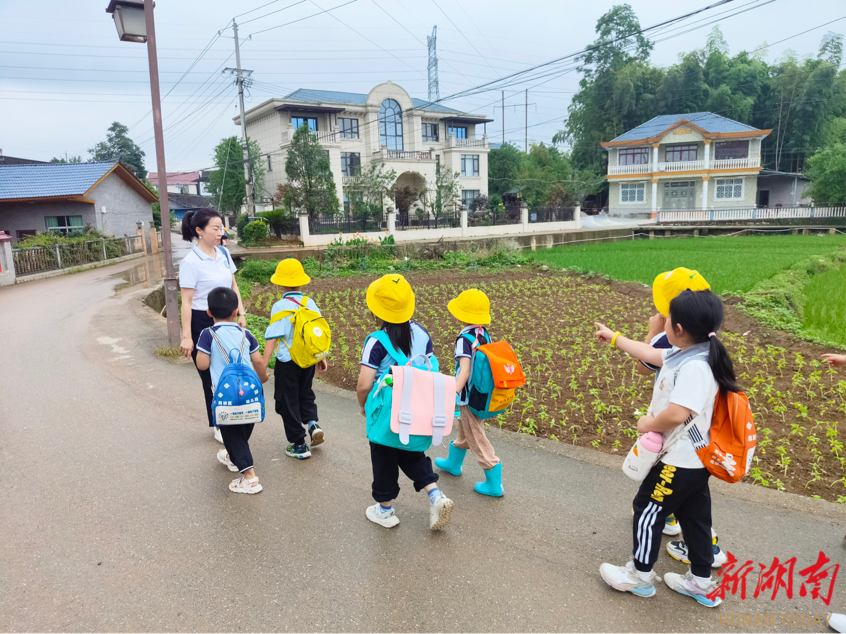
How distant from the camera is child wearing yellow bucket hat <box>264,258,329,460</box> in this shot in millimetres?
4098

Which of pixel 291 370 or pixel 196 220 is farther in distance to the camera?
pixel 196 220

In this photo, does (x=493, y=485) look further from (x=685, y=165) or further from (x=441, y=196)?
(x=685, y=165)

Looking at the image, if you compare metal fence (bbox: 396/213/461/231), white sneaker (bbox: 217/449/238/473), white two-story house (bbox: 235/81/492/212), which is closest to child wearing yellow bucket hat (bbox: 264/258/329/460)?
white sneaker (bbox: 217/449/238/473)

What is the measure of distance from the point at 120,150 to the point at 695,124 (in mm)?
56908

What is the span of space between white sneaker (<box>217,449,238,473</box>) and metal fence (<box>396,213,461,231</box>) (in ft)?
77.4

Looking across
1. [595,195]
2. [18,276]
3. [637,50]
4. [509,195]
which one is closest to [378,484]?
[18,276]

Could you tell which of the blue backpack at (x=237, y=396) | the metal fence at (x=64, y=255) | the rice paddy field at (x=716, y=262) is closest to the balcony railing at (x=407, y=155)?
the metal fence at (x=64, y=255)

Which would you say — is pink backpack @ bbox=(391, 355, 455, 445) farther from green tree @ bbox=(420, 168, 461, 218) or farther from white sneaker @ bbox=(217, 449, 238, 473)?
green tree @ bbox=(420, 168, 461, 218)

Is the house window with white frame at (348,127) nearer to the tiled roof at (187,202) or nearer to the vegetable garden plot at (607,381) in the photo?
the vegetable garden plot at (607,381)

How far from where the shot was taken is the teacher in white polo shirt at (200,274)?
4484 millimetres

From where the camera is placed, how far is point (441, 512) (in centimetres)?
328

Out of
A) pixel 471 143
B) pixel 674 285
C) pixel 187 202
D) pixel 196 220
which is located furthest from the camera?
pixel 187 202

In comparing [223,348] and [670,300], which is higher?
[670,300]

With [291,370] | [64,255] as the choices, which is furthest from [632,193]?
[291,370]
